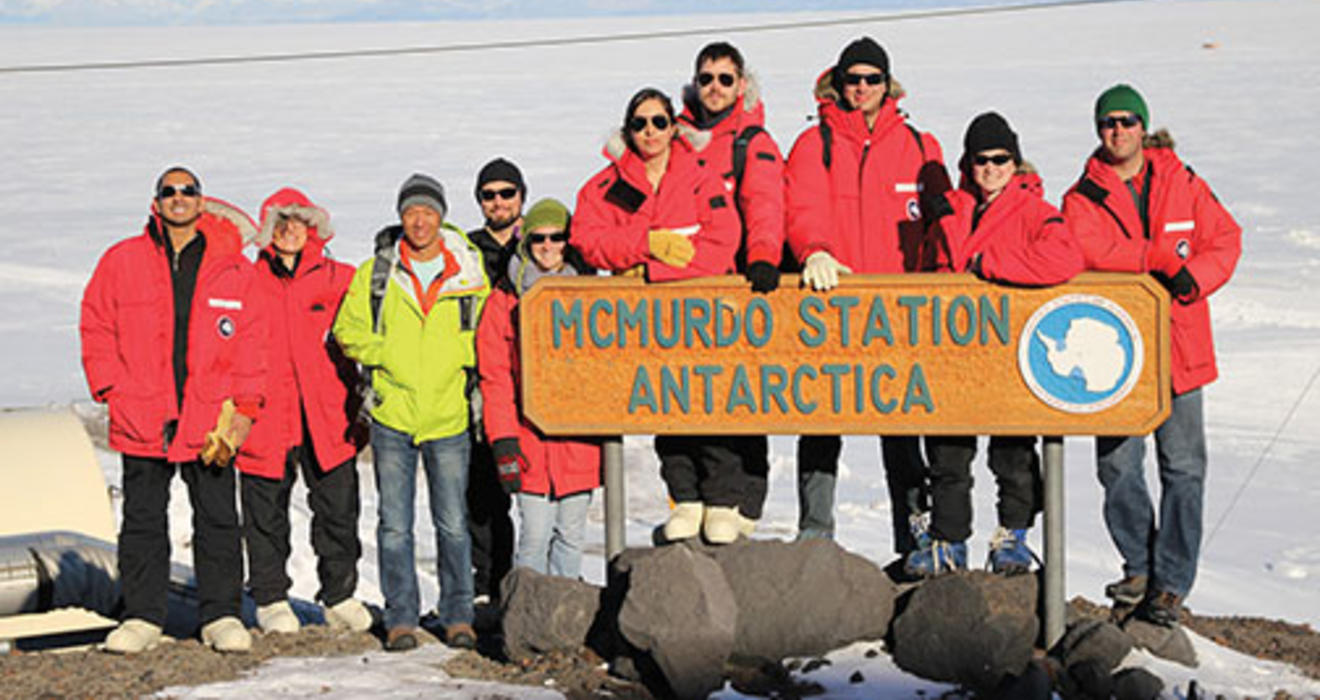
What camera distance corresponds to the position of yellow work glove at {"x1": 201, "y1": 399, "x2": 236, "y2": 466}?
665 centimetres

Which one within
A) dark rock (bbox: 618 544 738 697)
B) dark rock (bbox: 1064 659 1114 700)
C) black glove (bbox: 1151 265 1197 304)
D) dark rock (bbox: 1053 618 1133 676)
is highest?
black glove (bbox: 1151 265 1197 304)

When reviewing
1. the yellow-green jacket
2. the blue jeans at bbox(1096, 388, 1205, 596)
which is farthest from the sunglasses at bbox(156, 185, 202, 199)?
the blue jeans at bbox(1096, 388, 1205, 596)

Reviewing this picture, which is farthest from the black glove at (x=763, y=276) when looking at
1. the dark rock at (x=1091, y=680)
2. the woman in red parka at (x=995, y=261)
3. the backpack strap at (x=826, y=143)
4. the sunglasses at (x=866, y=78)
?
the dark rock at (x=1091, y=680)

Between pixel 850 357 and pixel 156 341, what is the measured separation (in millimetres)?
2587

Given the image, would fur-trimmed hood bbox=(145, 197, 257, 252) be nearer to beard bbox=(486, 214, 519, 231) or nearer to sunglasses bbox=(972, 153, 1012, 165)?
beard bbox=(486, 214, 519, 231)

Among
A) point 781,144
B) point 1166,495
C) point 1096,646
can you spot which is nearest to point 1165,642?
point 1096,646

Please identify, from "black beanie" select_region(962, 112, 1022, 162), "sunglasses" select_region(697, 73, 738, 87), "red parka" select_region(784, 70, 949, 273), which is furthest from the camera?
"red parka" select_region(784, 70, 949, 273)

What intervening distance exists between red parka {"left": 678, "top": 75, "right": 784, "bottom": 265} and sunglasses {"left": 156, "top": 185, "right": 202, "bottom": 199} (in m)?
1.83

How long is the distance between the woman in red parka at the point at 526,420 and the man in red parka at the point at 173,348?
35.5 inches

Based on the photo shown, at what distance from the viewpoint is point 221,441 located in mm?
6672

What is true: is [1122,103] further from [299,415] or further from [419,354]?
[299,415]

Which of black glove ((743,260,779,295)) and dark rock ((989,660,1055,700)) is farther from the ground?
black glove ((743,260,779,295))

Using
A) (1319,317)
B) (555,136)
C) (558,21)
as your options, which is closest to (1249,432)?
(1319,317)

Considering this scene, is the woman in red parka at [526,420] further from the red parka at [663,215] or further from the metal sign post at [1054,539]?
the metal sign post at [1054,539]
